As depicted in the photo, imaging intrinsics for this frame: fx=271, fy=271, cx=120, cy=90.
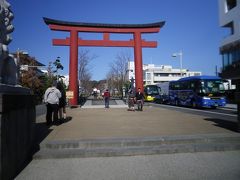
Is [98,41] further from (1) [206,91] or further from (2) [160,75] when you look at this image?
(2) [160,75]

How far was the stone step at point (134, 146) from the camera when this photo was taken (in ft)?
21.4

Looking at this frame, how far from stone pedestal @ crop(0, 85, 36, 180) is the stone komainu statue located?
30 centimetres

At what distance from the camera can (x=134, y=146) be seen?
22.9 feet

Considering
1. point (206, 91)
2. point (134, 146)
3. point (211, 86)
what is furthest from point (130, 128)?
point (211, 86)

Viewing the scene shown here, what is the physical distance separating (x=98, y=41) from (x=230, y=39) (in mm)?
20231

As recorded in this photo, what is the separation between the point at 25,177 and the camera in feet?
16.7

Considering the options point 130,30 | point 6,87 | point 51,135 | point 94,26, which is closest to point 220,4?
point 130,30

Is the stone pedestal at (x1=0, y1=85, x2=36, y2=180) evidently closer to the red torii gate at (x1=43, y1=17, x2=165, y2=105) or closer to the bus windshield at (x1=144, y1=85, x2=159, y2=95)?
the red torii gate at (x1=43, y1=17, x2=165, y2=105)

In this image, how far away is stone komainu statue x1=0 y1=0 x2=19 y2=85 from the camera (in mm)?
5391

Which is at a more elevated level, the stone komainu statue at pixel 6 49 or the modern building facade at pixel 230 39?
the modern building facade at pixel 230 39

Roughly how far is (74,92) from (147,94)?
78.4ft

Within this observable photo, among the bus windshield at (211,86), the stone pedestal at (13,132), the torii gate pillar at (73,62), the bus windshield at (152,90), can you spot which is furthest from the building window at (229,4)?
the stone pedestal at (13,132)

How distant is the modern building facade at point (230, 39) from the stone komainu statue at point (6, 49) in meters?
31.5

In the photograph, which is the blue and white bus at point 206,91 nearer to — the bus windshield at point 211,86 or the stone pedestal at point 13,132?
the bus windshield at point 211,86
